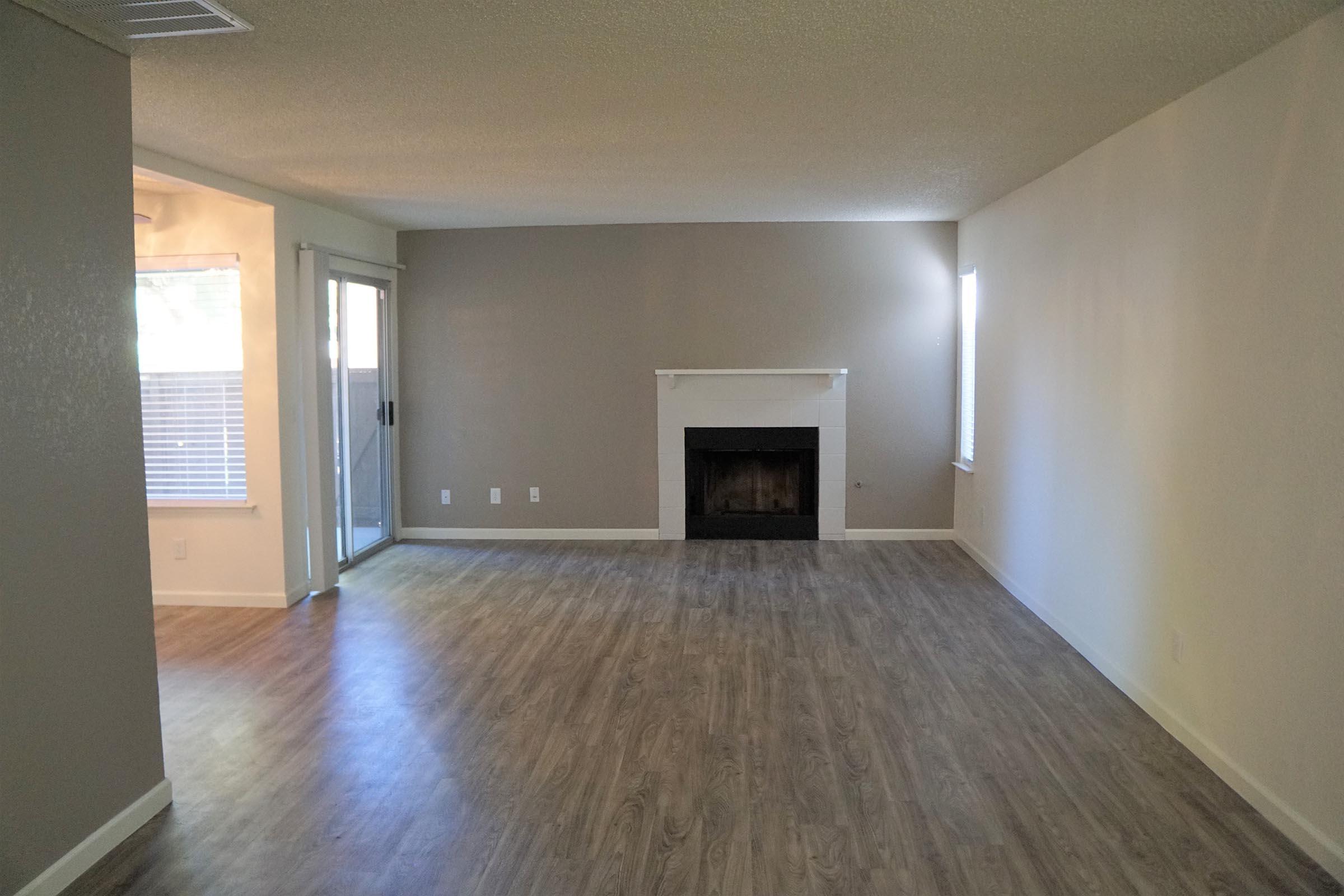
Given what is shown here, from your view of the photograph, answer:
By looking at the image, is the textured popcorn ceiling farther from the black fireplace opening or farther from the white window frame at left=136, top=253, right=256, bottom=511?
the black fireplace opening

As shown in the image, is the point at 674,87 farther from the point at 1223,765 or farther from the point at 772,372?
the point at 772,372

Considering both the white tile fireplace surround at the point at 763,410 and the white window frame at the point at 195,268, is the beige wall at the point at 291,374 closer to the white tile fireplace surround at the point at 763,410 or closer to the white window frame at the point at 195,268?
the white window frame at the point at 195,268

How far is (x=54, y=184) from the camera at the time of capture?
2.62 metres

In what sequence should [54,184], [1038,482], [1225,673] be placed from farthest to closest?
[1038,482], [1225,673], [54,184]

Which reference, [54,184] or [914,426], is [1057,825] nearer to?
[54,184]

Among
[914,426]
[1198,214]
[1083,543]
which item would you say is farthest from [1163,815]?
[914,426]

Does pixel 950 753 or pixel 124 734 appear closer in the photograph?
pixel 124 734

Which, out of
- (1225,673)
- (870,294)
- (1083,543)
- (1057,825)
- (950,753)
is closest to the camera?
(1057,825)

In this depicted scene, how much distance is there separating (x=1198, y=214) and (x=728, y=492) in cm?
445

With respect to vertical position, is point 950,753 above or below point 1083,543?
below

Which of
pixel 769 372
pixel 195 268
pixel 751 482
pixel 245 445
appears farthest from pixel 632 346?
pixel 195 268

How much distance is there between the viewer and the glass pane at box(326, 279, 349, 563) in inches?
235

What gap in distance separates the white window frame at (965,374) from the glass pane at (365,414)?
4.26m

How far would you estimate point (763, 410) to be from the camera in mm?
7199
